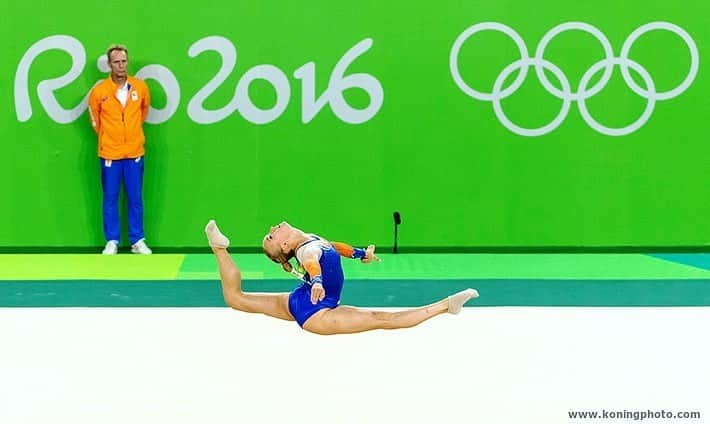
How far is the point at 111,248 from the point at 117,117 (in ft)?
3.44

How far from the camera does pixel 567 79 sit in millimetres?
8008

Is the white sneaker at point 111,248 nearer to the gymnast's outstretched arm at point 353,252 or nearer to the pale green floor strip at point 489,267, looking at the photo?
the pale green floor strip at point 489,267

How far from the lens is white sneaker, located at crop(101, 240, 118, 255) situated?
777 centimetres

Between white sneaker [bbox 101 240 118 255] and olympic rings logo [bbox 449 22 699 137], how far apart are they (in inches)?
121

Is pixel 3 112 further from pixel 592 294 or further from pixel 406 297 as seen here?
pixel 592 294

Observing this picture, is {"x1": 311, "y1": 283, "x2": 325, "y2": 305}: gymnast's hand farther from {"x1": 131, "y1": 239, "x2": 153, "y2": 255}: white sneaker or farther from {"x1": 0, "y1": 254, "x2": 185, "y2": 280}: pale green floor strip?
{"x1": 131, "y1": 239, "x2": 153, "y2": 255}: white sneaker

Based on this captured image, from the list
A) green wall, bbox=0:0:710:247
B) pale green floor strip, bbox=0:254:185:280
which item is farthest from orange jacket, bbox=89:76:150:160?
pale green floor strip, bbox=0:254:185:280

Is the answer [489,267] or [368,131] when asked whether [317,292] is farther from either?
[368,131]

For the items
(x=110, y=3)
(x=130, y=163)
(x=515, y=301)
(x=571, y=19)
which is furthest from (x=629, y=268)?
(x=110, y=3)

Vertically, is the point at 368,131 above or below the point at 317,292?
above

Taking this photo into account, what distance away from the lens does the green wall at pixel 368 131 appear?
7906 mm

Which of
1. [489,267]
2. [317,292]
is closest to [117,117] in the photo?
[489,267]

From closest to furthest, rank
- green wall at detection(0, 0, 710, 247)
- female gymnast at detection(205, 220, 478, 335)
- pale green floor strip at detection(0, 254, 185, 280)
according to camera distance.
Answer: female gymnast at detection(205, 220, 478, 335)
pale green floor strip at detection(0, 254, 185, 280)
green wall at detection(0, 0, 710, 247)

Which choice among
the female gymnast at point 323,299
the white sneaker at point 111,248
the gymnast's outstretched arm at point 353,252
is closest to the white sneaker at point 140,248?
the white sneaker at point 111,248
